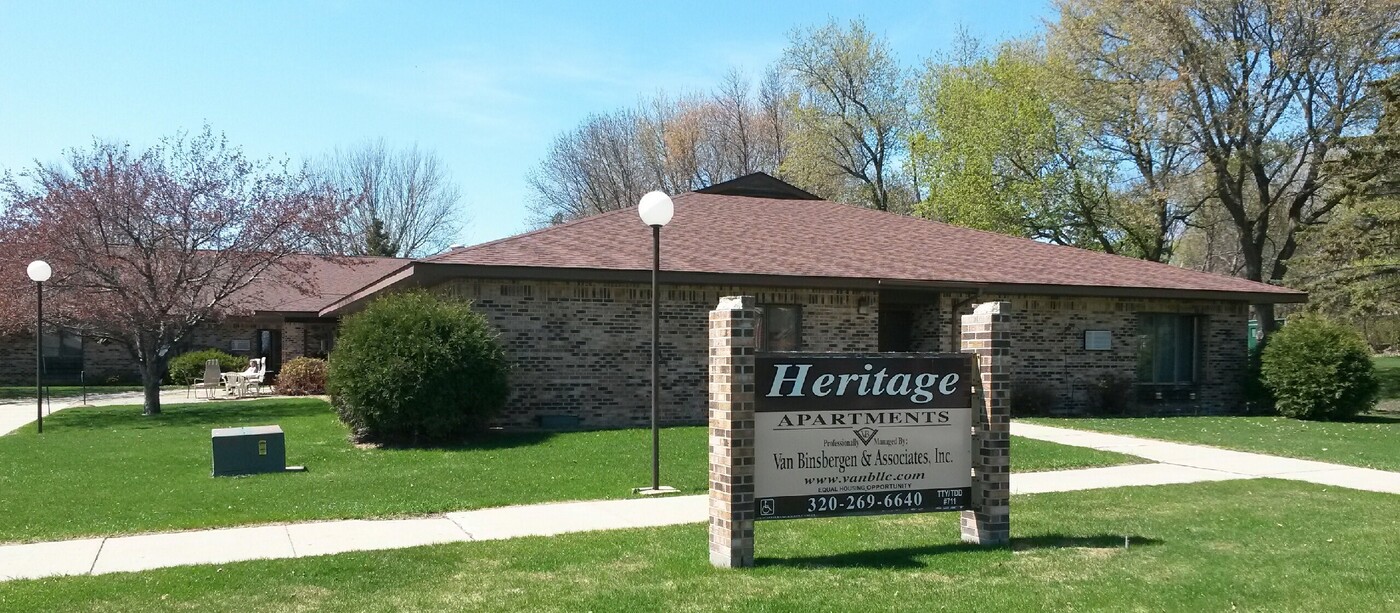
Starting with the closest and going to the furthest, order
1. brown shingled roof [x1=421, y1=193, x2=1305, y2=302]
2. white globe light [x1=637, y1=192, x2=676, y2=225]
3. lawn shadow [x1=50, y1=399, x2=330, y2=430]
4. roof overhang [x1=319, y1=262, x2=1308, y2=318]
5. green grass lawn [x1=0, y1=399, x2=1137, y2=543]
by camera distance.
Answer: green grass lawn [x1=0, y1=399, x2=1137, y2=543] < white globe light [x1=637, y1=192, x2=676, y2=225] < roof overhang [x1=319, y1=262, x2=1308, y2=318] < brown shingled roof [x1=421, y1=193, x2=1305, y2=302] < lawn shadow [x1=50, y1=399, x2=330, y2=430]

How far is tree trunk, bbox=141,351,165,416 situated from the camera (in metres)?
21.6

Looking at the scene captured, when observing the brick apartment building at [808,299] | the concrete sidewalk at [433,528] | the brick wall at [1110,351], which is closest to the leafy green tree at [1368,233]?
the brick apartment building at [808,299]

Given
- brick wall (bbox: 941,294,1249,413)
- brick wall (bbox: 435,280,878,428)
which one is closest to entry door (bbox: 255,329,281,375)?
brick wall (bbox: 435,280,878,428)

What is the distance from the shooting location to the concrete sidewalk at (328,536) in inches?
293

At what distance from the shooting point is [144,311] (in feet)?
69.2

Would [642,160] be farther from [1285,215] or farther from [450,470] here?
[450,470]

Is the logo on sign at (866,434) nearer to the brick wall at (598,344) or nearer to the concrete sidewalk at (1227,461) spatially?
the concrete sidewalk at (1227,461)

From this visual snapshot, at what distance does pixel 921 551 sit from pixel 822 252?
39.9ft

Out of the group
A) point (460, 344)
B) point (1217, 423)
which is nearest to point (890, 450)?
point (460, 344)

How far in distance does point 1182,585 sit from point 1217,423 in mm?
13175

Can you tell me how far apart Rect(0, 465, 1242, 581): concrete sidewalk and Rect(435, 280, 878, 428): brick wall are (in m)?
6.77

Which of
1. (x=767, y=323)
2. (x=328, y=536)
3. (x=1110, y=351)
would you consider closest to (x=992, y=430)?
(x=328, y=536)

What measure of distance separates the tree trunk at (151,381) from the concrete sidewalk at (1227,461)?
55.6ft

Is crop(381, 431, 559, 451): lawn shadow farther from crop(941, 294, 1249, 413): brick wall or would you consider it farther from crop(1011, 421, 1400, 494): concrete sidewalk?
crop(941, 294, 1249, 413): brick wall
